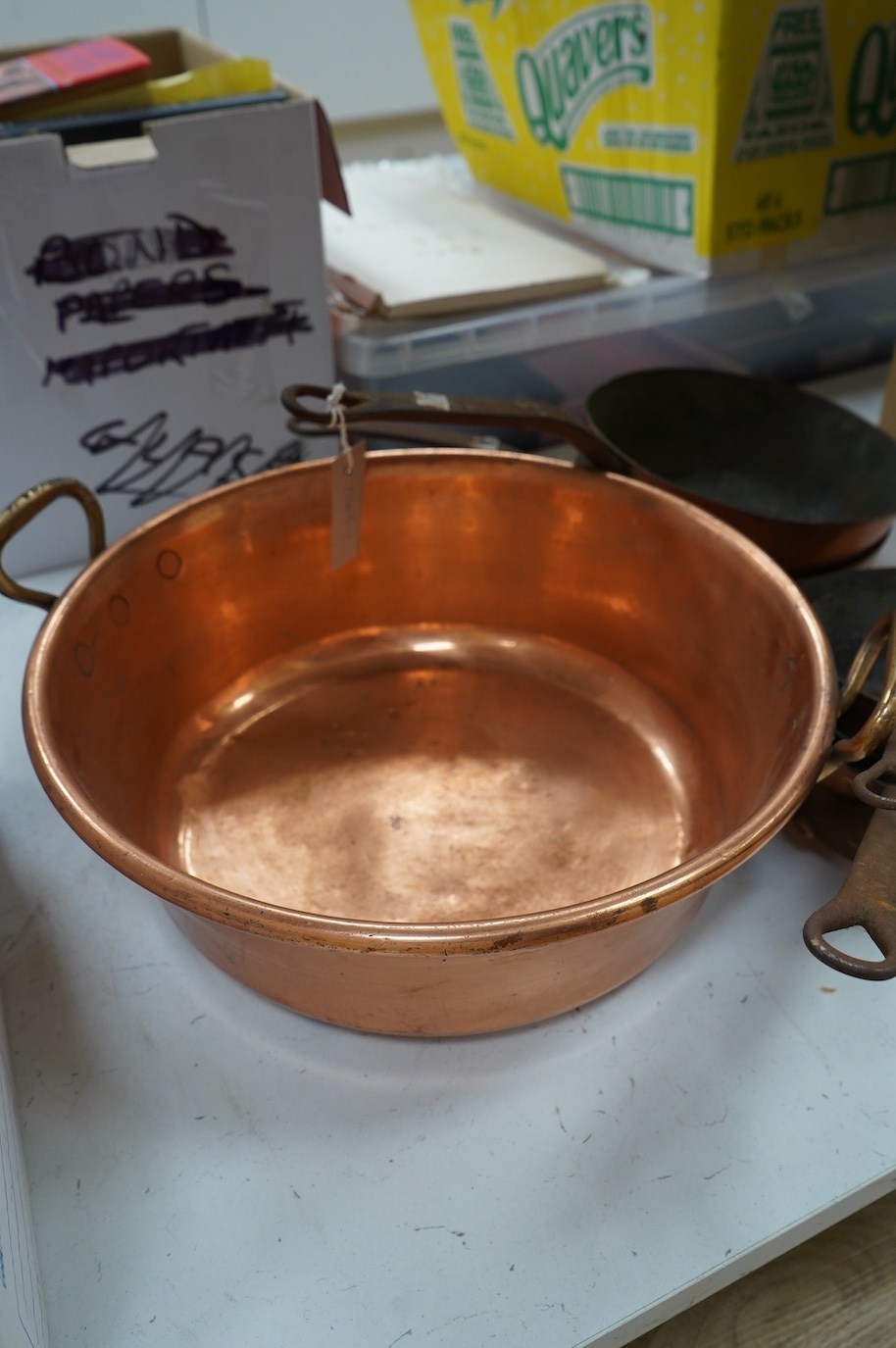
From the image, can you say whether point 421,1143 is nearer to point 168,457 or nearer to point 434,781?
point 434,781

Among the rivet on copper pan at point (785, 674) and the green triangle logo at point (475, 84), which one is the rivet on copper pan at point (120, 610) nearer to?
the rivet on copper pan at point (785, 674)

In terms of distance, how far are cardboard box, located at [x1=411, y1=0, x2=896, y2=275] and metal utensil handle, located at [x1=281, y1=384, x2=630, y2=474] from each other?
0.29 metres

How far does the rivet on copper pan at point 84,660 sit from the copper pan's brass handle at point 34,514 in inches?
1.1

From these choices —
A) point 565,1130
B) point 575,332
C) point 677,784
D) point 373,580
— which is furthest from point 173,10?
point 565,1130

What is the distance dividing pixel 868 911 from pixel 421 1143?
0.66ft

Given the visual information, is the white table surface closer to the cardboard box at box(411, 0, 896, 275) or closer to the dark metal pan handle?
the dark metal pan handle

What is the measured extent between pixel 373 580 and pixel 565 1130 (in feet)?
1.22

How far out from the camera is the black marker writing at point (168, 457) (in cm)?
68

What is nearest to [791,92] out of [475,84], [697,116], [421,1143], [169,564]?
[697,116]

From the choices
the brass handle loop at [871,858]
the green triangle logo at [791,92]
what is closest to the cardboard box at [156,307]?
the green triangle logo at [791,92]

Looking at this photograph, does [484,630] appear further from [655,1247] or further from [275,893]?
[655,1247]

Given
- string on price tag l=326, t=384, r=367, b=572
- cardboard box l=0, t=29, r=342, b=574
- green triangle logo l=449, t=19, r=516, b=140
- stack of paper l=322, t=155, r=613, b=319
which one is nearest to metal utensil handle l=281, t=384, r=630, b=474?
string on price tag l=326, t=384, r=367, b=572

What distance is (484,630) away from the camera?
70 centimetres

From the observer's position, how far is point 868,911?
372 mm
